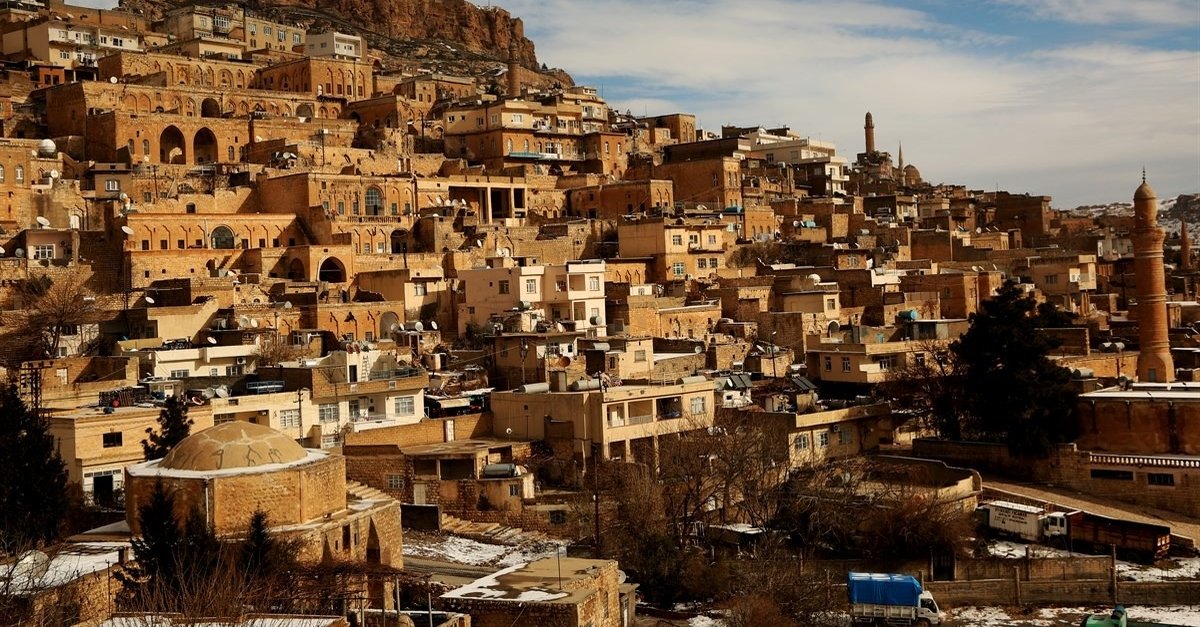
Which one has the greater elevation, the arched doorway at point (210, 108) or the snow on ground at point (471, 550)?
the arched doorway at point (210, 108)

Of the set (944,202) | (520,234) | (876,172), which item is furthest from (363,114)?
(876,172)

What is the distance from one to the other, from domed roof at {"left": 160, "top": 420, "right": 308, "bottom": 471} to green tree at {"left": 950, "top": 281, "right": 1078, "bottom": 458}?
16.0 meters

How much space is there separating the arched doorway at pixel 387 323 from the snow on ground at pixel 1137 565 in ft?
53.8

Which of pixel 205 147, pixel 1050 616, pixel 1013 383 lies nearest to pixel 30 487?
pixel 1050 616

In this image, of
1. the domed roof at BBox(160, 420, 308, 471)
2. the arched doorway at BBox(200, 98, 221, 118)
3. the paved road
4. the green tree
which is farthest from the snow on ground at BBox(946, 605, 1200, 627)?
the arched doorway at BBox(200, 98, 221, 118)

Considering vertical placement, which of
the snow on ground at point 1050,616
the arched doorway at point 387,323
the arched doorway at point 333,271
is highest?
the arched doorway at point 333,271

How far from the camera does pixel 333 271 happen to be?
3869 centimetres

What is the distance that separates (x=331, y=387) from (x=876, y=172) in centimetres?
5191

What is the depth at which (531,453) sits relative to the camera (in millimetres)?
26172

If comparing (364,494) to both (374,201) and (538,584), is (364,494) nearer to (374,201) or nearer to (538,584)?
(538,584)

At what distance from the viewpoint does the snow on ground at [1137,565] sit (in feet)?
74.7

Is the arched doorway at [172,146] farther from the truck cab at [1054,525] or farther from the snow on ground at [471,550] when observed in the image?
the truck cab at [1054,525]

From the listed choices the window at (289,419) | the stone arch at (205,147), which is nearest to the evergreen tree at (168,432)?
the window at (289,419)

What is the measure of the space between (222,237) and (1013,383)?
22.4 meters
